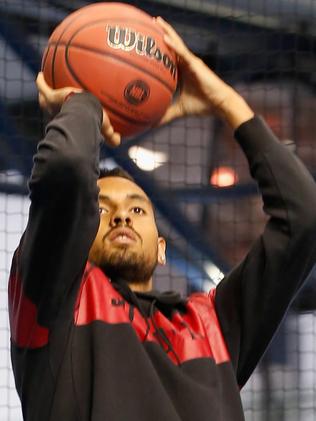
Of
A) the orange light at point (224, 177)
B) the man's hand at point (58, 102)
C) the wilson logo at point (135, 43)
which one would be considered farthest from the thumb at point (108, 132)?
the orange light at point (224, 177)

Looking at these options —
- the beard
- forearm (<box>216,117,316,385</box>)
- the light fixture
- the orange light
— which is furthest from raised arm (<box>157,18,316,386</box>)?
the orange light

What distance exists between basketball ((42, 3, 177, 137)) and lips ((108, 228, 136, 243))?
0.15 metres

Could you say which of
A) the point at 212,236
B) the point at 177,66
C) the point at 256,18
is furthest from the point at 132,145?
the point at 177,66

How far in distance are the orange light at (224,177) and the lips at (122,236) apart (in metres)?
1.35

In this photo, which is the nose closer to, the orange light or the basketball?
the basketball

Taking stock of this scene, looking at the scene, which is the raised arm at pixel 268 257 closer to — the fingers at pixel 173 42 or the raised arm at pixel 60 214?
the fingers at pixel 173 42

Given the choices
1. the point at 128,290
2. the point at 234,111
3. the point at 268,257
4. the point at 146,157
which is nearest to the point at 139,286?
the point at 128,290

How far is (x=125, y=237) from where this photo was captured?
1417 mm

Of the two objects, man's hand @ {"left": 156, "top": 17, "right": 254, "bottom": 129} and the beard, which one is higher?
man's hand @ {"left": 156, "top": 17, "right": 254, "bottom": 129}

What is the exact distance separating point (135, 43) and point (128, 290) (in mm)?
335

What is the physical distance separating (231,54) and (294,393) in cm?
88

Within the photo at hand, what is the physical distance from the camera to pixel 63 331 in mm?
1305

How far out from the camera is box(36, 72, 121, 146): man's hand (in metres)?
1.40

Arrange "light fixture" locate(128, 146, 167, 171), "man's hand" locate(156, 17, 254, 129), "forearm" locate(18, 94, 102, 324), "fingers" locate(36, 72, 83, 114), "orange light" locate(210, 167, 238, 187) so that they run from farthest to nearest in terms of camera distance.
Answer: "orange light" locate(210, 167, 238, 187) < "light fixture" locate(128, 146, 167, 171) < "man's hand" locate(156, 17, 254, 129) < "fingers" locate(36, 72, 83, 114) < "forearm" locate(18, 94, 102, 324)
